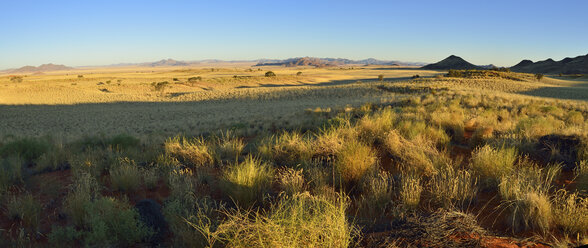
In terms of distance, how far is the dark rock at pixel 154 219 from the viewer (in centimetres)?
360

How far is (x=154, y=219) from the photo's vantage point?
3848 millimetres

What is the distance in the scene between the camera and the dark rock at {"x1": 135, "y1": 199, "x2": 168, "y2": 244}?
3.60 meters

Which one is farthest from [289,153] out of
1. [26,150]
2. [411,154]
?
[26,150]

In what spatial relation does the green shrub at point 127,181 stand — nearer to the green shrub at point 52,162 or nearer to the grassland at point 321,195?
the grassland at point 321,195

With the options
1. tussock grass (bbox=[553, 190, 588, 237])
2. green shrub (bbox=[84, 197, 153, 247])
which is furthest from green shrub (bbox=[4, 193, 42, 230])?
tussock grass (bbox=[553, 190, 588, 237])

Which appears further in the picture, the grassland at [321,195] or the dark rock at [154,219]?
→ the dark rock at [154,219]

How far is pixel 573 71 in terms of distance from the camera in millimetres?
82500

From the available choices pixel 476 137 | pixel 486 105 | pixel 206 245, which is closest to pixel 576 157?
pixel 476 137

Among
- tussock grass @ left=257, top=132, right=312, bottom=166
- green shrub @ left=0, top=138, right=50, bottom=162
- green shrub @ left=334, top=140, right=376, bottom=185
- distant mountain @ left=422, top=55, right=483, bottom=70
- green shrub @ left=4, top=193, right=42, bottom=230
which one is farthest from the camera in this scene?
distant mountain @ left=422, top=55, right=483, bottom=70

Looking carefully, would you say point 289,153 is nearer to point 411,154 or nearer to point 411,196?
point 411,154

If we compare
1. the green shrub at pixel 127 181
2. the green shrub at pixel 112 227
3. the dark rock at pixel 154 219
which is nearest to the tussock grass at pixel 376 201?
the dark rock at pixel 154 219

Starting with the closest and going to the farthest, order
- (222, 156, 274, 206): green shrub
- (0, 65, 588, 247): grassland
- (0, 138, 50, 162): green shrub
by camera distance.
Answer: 1. (0, 65, 588, 247): grassland
2. (222, 156, 274, 206): green shrub
3. (0, 138, 50, 162): green shrub

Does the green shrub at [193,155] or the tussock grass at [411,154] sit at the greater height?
the tussock grass at [411,154]

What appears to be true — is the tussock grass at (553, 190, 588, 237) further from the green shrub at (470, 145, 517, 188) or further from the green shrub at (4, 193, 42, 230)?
the green shrub at (4, 193, 42, 230)
